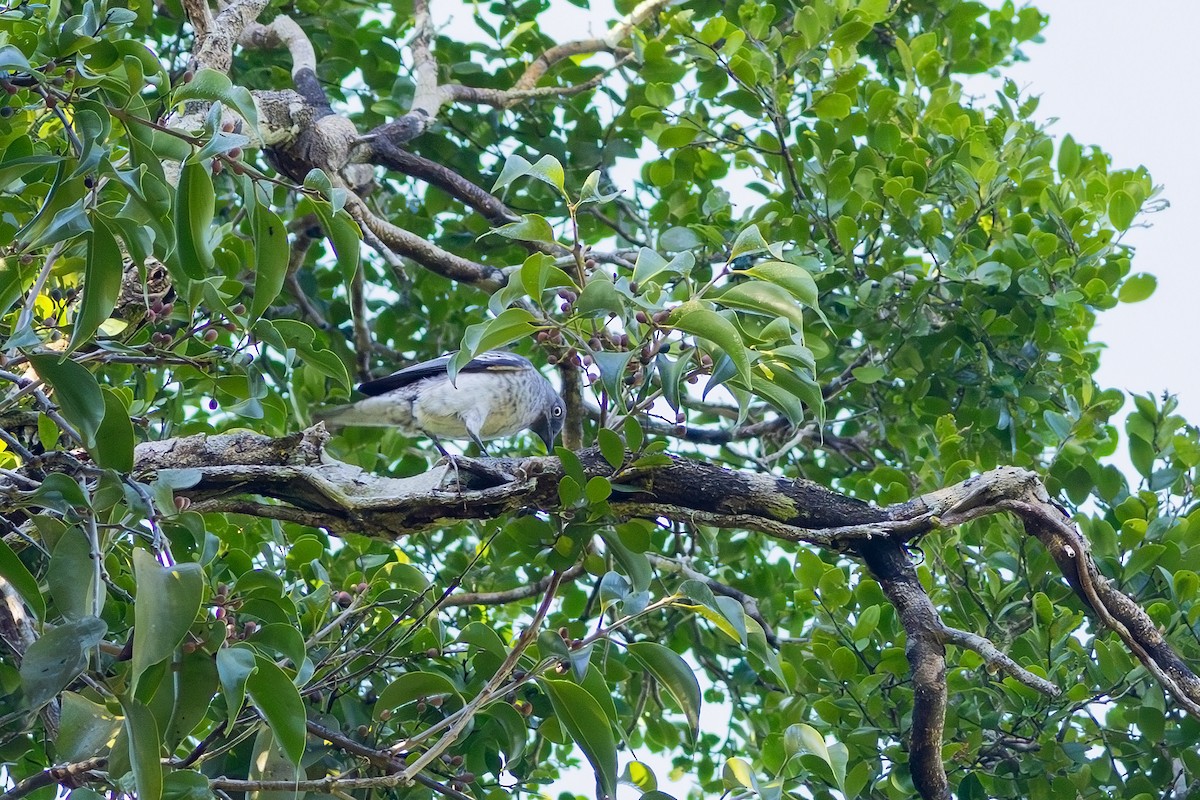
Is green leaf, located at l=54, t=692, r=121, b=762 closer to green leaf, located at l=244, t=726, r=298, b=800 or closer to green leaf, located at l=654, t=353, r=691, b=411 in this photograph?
green leaf, located at l=244, t=726, r=298, b=800

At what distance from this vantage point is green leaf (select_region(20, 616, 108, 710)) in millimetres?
1852

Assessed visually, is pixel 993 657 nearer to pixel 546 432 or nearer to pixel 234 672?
pixel 234 672

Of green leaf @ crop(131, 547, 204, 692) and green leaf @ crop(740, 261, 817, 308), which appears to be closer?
green leaf @ crop(131, 547, 204, 692)

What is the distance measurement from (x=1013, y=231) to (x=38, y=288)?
368 cm

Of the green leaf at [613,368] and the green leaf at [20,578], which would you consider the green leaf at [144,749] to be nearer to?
the green leaf at [20,578]

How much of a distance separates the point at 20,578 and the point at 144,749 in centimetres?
40

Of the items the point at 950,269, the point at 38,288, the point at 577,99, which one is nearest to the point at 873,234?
the point at 950,269

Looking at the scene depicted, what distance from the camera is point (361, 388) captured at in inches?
186

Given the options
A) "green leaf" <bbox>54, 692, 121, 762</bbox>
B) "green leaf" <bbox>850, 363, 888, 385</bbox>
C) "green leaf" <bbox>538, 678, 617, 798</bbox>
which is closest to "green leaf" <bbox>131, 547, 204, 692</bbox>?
"green leaf" <bbox>54, 692, 121, 762</bbox>

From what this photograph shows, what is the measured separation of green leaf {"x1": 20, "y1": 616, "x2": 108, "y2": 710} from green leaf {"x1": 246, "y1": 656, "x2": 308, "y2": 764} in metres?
0.27

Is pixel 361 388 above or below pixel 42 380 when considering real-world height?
above

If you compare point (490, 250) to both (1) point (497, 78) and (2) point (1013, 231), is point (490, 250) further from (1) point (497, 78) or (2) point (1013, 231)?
(2) point (1013, 231)

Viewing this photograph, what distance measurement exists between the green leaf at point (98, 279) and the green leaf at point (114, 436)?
0.16 metres

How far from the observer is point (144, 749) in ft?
6.12
